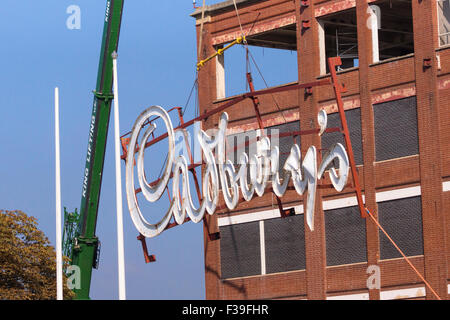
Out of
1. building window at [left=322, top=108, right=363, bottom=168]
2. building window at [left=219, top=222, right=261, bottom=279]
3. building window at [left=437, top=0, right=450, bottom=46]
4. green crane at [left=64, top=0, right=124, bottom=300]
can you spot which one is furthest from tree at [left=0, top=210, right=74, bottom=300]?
building window at [left=437, top=0, right=450, bottom=46]

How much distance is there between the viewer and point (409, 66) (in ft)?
148

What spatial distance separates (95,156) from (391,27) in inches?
664

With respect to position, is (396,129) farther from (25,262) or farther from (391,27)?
(25,262)

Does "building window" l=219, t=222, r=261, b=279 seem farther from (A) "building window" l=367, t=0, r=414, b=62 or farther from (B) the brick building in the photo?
(A) "building window" l=367, t=0, r=414, b=62

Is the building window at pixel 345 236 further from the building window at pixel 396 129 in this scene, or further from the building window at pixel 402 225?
the building window at pixel 396 129

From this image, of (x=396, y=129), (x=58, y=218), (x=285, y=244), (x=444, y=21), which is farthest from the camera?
(x=285, y=244)

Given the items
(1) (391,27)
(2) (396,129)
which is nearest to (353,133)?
(2) (396,129)

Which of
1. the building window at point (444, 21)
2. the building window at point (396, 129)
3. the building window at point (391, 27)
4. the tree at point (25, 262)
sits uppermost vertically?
the building window at point (391, 27)

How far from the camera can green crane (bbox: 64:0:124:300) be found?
167 feet

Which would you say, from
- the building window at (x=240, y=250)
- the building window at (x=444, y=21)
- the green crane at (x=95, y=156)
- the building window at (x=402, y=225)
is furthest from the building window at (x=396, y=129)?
the green crane at (x=95, y=156)

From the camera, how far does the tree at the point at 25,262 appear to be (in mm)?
48406

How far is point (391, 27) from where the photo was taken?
52344 mm

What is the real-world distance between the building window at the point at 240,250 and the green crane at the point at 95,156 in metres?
6.62
